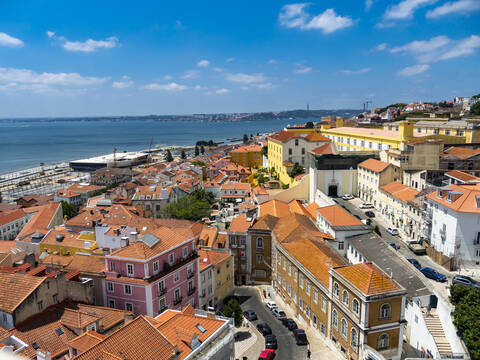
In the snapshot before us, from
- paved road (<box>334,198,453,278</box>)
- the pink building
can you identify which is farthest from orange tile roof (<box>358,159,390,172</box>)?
the pink building

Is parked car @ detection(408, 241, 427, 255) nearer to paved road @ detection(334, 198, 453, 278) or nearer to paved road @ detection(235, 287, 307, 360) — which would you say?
paved road @ detection(334, 198, 453, 278)

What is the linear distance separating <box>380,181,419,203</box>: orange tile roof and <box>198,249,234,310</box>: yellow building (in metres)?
16.0

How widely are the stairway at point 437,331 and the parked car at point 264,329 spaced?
8097 mm

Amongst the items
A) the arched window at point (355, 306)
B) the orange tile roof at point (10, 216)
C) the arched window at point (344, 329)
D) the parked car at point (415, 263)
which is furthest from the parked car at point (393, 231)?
the orange tile roof at point (10, 216)

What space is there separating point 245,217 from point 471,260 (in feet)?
53.0

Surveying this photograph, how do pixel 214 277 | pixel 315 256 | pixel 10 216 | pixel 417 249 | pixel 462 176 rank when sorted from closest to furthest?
1. pixel 315 256
2. pixel 214 277
3. pixel 417 249
4. pixel 462 176
5. pixel 10 216

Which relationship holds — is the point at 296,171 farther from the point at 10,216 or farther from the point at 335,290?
the point at 10,216

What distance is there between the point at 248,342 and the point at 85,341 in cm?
969

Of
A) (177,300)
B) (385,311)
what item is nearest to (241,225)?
(177,300)

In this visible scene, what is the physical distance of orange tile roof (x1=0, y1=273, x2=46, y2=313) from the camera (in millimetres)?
14555

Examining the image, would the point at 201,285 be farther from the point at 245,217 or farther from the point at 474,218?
the point at 474,218

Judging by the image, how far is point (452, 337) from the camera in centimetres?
1772

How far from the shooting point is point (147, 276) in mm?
18609

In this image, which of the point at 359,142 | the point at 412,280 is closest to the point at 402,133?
the point at 359,142
